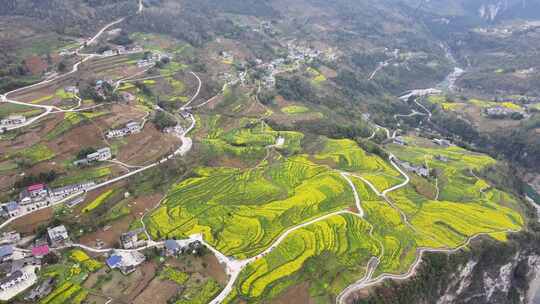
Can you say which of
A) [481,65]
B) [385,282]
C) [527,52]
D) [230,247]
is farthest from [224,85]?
[527,52]

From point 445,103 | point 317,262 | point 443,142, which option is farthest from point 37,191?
point 445,103

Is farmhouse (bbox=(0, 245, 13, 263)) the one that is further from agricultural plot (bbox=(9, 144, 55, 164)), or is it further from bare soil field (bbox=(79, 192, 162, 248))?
agricultural plot (bbox=(9, 144, 55, 164))

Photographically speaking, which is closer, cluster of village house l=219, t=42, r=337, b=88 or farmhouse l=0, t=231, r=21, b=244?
farmhouse l=0, t=231, r=21, b=244

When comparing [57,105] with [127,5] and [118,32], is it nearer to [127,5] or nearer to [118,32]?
[118,32]

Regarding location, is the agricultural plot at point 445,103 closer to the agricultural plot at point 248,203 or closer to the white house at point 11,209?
the agricultural plot at point 248,203

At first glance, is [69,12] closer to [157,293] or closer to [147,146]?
[147,146]

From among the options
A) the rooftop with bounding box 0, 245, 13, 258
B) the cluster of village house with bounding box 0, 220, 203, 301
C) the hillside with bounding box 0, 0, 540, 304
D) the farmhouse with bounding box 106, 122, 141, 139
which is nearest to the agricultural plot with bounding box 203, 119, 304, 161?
the hillside with bounding box 0, 0, 540, 304

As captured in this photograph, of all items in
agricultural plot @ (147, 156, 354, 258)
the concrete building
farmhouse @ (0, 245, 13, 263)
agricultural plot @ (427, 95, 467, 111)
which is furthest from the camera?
agricultural plot @ (427, 95, 467, 111)
